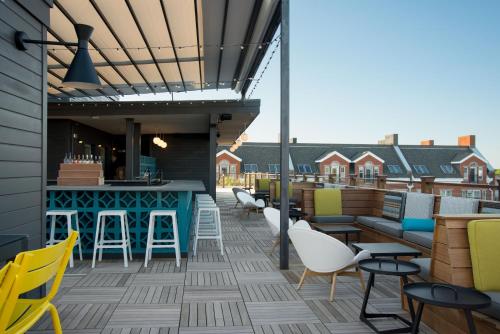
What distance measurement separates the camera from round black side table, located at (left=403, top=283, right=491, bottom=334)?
2.32m

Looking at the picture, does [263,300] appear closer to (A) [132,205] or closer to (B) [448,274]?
(B) [448,274]

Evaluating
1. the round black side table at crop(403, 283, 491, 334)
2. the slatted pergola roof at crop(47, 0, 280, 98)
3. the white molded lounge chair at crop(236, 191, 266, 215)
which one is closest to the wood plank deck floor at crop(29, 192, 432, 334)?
the round black side table at crop(403, 283, 491, 334)

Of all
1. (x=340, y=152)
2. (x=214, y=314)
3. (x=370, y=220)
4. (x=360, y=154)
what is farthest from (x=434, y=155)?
(x=214, y=314)

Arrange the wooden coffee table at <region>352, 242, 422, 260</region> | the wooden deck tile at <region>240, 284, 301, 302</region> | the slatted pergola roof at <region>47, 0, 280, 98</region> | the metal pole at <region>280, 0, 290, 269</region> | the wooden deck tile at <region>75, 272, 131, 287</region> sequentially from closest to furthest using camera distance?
the wooden deck tile at <region>240, 284, 301, 302</region>
the wooden coffee table at <region>352, 242, 422, 260</region>
the wooden deck tile at <region>75, 272, 131, 287</region>
the metal pole at <region>280, 0, 290, 269</region>
the slatted pergola roof at <region>47, 0, 280, 98</region>

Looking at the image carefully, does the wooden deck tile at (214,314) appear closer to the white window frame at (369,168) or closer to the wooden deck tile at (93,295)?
the wooden deck tile at (93,295)

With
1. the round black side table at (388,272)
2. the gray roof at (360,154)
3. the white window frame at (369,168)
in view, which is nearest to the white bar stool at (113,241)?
the round black side table at (388,272)

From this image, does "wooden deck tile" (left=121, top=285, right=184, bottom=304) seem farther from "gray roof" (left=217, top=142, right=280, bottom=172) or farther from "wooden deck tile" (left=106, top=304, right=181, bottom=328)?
"gray roof" (left=217, top=142, right=280, bottom=172)

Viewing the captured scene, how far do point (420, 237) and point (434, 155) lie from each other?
1300 inches

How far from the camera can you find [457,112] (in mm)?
27016

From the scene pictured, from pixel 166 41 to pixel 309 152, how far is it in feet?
86.1

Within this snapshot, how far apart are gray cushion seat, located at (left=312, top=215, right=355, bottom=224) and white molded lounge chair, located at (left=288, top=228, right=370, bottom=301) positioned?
262 centimetres

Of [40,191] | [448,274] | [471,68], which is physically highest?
[471,68]

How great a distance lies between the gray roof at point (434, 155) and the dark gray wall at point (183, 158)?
23.4 m

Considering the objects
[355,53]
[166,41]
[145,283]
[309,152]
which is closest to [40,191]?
[145,283]
